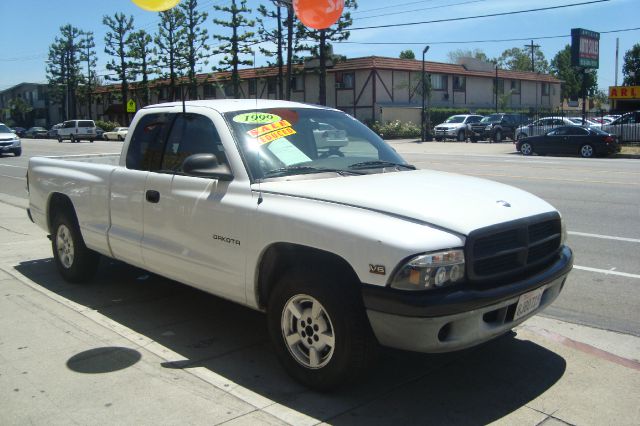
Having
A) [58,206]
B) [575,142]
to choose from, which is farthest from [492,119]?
[58,206]

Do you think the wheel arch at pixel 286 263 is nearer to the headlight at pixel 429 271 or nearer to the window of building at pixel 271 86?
the headlight at pixel 429 271

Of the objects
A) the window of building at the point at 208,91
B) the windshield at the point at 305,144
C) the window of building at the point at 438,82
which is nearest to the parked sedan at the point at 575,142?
the windshield at the point at 305,144

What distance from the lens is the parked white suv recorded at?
43.2 m

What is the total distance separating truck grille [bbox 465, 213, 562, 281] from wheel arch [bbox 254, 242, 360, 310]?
0.69m

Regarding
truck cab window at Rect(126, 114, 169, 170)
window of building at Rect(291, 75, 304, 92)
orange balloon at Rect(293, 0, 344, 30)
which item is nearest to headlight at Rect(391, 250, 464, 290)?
truck cab window at Rect(126, 114, 169, 170)

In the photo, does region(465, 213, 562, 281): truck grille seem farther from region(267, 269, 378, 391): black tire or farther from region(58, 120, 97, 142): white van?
region(58, 120, 97, 142): white van

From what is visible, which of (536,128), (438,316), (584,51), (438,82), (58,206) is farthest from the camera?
(438,82)

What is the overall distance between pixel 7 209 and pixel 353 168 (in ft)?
32.9

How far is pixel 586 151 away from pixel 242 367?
26.1 m

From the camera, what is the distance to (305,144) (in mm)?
4781

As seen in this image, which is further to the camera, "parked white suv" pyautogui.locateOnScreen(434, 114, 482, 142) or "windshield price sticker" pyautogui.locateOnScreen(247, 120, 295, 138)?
"parked white suv" pyautogui.locateOnScreen(434, 114, 482, 142)

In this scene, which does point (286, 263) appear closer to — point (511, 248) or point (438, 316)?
point (438, 316)

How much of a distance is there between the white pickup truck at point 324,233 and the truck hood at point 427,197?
0.01 m

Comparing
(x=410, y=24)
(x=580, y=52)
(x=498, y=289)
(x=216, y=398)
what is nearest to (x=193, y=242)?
(x=216, y=398)
